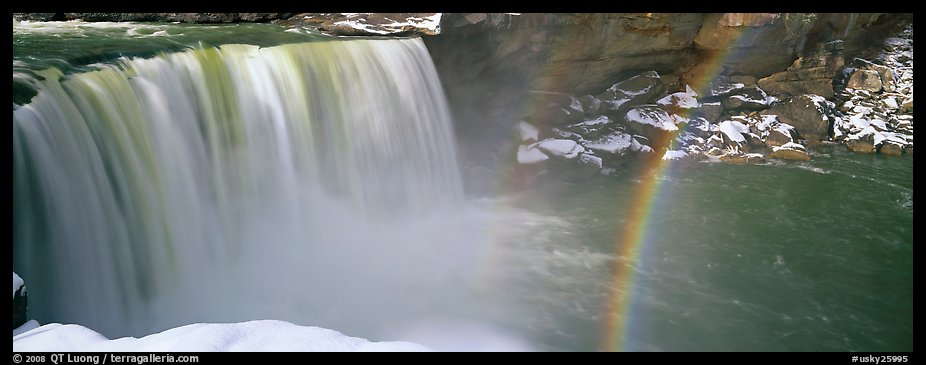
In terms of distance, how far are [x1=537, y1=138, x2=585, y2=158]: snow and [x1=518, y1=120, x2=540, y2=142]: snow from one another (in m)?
0.19

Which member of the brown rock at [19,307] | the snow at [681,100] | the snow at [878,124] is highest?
the snow at [681,100]

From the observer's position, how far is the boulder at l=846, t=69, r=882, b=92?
1466 centimetres

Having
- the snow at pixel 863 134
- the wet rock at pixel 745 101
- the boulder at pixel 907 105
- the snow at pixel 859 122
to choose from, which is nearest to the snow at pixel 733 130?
the wet rock at pixel 745 101

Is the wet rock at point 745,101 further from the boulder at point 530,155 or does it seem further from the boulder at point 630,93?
the boulder at point 530,155

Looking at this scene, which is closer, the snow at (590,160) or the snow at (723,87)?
the snow at (590,160)

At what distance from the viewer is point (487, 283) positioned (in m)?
7.41

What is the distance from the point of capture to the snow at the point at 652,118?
12852 mm

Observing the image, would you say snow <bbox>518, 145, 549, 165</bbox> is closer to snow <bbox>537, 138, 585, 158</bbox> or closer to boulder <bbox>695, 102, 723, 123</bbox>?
snow <bbox>537, 138, 585, 158</bbox>

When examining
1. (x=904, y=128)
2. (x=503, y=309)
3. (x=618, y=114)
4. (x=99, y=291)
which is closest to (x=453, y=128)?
(x=618, y=114)

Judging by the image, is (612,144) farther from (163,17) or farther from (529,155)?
(163,17)

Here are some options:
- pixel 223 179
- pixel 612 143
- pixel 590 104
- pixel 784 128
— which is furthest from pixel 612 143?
pixel 223 179

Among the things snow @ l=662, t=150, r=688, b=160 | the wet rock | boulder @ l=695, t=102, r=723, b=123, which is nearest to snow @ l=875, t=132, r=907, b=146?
the wet rock

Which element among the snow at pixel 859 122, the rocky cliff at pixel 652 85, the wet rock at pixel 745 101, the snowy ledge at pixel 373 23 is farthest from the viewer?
the snow at pixel 859 122

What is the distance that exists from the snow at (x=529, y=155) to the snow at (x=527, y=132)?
21 centimetres
